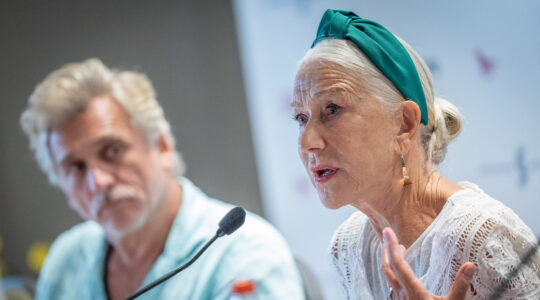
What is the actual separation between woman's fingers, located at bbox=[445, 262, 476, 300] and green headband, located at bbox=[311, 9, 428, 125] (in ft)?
0.73

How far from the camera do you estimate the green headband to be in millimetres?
778

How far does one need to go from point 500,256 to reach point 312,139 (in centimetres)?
30

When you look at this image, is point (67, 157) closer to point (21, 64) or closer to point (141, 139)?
point (141, 139)

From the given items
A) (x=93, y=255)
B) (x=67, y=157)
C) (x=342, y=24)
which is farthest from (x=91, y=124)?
(x=342, y=24)

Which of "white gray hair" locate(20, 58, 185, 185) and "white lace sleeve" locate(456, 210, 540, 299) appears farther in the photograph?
"white gray hair" locate(20, 58, 185, 185)

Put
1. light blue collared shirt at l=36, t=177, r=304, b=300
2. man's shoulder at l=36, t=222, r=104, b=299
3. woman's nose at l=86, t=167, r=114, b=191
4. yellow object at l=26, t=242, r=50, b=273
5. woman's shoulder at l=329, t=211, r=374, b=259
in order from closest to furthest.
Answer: woman's shoulder at l=329, t=211, r=374, b=259 < light blue collared shirt at l=36, t=177, r=304, b=300 < woman's nose at l=86, t=167, r=114, b=191 < man's shoulder at l=36, t=222, r=104, b=299 < yellow object at l=26, t=242, r=50, b=273

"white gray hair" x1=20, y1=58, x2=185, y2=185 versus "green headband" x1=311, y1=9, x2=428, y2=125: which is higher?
"green headband" x1=311, y1=9, x2=428, y2=125

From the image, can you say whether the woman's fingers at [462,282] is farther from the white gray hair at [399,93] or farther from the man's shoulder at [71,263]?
the man's shoulder at [71,263]

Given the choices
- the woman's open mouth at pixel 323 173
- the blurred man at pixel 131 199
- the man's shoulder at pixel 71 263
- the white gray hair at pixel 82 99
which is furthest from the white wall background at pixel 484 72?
the man's shoulder at pixel 71 263

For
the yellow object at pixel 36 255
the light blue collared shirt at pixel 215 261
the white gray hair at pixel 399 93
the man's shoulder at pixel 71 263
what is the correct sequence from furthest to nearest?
the yellow object at pixel 36 255, the man's shoulder at pixel 71 263, the light blue collared shirt at pixel 215 261, the white gray hair at pixel 399 93

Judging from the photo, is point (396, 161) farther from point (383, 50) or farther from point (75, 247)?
point (75, 247)

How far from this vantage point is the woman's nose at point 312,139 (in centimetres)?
79

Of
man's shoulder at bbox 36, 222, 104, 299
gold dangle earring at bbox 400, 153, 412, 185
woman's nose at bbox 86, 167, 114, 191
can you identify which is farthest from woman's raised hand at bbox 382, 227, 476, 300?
man's shoulder at bbox 36, 222, 104, 299

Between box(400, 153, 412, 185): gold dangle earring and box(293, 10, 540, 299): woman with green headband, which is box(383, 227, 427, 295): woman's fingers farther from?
box(400, 153, 412, 185): gold dangle earring
